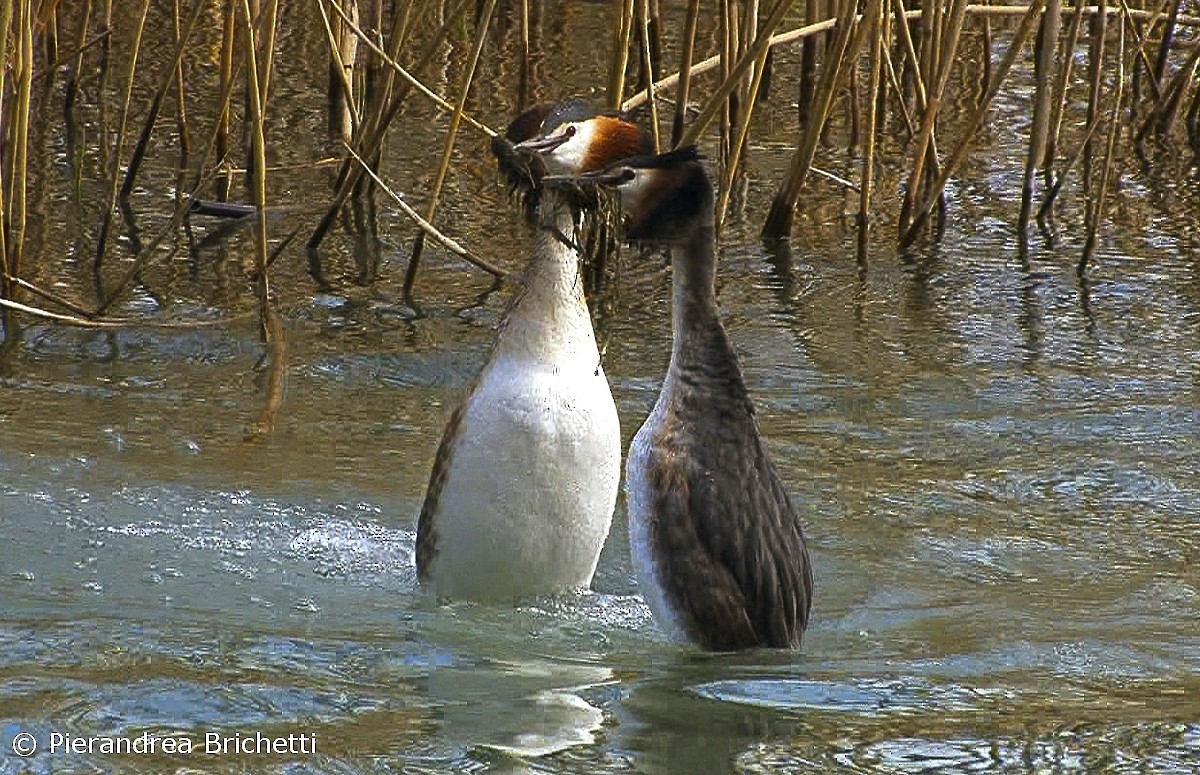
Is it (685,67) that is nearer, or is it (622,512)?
(622,512)

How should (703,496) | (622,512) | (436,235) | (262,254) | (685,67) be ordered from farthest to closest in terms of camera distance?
(685,67) < (436,235) < (262,254) < (622,512) < (703,496)

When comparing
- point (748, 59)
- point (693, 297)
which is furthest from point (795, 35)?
point (693, 297)

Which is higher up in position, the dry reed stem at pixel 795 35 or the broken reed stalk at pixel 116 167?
the dry reed stem at pixel 795 35

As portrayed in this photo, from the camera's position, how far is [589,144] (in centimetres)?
498

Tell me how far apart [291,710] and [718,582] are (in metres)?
1.08

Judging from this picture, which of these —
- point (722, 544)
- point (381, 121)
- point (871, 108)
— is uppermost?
point (871, 108)

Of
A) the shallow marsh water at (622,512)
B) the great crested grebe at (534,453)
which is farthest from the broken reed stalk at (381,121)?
the great crested grebe at (534,453)

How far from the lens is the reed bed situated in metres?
6.94

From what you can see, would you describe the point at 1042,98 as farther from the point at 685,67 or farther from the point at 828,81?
the point at 685,67

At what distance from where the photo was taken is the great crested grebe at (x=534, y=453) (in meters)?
4.98

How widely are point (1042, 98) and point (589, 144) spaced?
353 cm

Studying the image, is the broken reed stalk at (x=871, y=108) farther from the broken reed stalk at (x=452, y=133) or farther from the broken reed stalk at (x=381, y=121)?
the broken reed stalk at (x=452, y=133)

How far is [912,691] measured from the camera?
4125 mm

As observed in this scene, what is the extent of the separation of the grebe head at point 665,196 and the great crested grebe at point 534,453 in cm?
35
